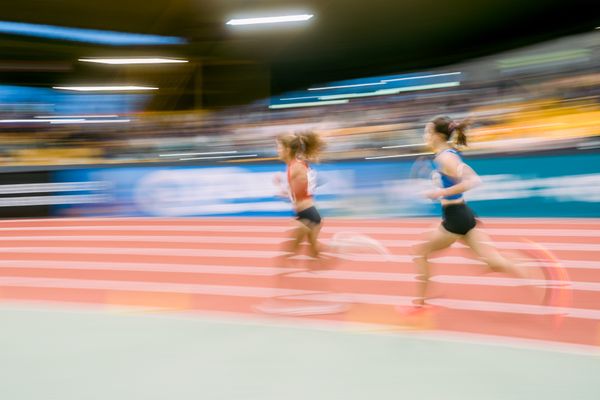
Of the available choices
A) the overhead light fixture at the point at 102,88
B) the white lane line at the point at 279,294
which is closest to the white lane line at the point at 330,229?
the white lane line at the point at 279,294

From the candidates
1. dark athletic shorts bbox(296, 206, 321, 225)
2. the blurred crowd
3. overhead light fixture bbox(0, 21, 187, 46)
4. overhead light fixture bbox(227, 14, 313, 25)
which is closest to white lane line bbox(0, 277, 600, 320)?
dark athletic shorts bbox(296, 206, 321, 225)

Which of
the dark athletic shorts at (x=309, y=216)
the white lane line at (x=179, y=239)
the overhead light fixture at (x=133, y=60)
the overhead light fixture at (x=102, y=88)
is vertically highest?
the overhead light fixture at (x=133, y=60)

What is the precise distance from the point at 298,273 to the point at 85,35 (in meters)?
18.8

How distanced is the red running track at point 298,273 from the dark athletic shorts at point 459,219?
46 centimetres

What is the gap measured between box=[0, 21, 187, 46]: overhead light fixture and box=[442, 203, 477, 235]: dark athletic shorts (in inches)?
753

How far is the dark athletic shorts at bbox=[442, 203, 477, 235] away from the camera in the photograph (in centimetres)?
550

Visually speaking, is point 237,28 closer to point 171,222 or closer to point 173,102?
point 173,102

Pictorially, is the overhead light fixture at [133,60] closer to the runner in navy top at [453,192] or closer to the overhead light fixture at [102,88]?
the overhead light fixture at [102,88]

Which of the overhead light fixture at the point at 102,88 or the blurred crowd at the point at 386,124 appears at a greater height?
the overhead light fixture at the point at 102,88

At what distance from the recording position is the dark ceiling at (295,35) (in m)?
18.5

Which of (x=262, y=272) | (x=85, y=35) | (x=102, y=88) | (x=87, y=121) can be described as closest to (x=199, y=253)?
(x=262, y=272)

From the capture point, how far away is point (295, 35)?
21828 mm

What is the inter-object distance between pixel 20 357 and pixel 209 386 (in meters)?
1.75

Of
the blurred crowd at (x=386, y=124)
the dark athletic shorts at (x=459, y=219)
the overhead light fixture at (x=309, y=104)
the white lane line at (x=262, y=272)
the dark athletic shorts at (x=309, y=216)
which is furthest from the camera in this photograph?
the overhead light fixture at (x=309, y=104)
